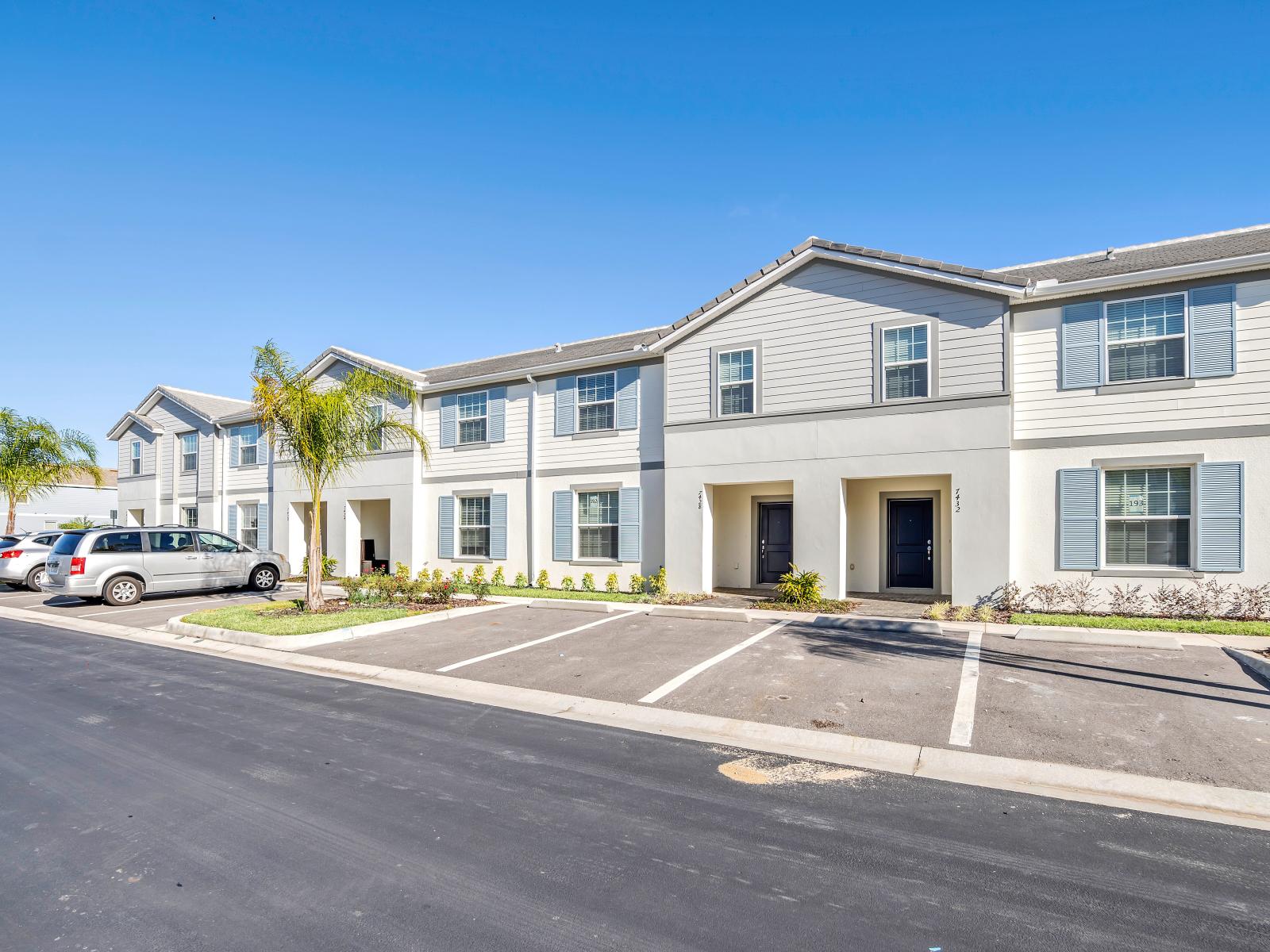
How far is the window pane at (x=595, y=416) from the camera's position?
55.4ft

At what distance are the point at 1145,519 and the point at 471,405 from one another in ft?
49.6

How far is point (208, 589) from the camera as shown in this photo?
17.9 meters

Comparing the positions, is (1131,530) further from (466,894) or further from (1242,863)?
(466,894)

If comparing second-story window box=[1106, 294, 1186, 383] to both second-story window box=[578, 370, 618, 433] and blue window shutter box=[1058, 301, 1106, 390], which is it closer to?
blue window shutter box=[1058, 301, 1106, 390]

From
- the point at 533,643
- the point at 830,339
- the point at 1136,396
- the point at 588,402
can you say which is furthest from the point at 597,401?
the point at 1136,396

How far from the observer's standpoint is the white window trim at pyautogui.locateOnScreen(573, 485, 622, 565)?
54.0 feet

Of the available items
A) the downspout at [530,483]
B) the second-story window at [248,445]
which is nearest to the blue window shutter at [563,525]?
the downspout at [530,483]

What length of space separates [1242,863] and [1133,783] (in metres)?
1.24

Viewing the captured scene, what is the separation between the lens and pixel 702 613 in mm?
12945

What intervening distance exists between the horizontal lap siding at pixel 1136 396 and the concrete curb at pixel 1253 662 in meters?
3.88

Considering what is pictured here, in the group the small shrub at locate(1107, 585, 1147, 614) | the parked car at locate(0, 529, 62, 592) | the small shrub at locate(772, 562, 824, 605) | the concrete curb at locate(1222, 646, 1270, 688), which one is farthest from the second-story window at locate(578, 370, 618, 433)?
the parked car at locate(0, 529, 62, 592)

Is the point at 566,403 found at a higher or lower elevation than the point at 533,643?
higher

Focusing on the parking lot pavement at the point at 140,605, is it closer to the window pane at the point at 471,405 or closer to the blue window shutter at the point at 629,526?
the window pane at the point at 471,405

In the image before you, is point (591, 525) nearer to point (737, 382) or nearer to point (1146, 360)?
point (737, 382)
